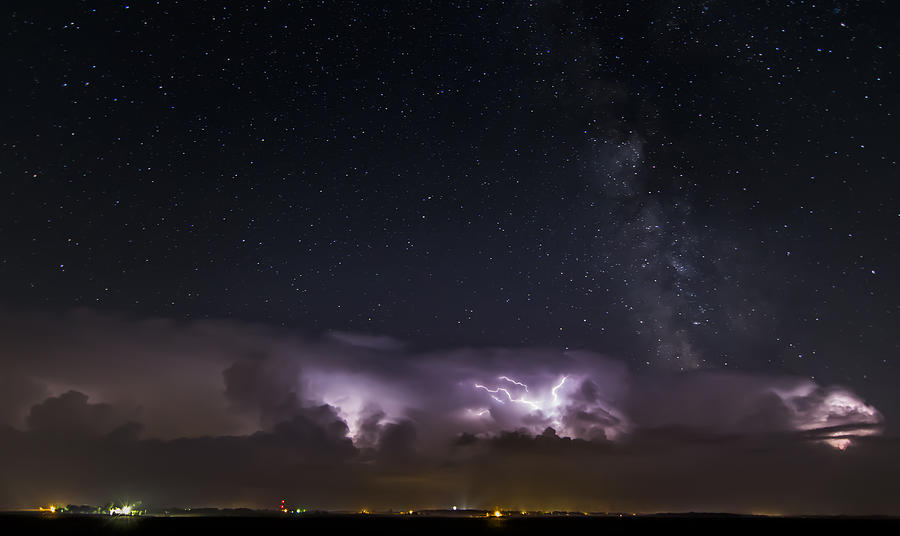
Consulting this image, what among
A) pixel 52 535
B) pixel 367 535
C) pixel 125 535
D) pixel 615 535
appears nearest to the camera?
pixel 52 535

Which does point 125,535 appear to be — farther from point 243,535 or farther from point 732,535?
point 732,535

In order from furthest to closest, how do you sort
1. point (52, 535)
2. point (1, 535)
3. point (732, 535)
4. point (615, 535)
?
point (732, 535) < point (615, 535) < point (52, 535) < point (1, 535)

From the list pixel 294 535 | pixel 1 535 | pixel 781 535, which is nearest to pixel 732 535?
pixel 781 535

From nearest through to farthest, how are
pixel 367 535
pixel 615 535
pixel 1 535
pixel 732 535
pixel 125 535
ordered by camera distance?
1. pixel 1 535
2. pixel 367 535
3. pixel 125 535
4. pixel 615 535
5. pixel 732 535

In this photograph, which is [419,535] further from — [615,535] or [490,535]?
[615,535]

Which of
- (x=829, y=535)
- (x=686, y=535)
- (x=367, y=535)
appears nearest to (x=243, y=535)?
(x=367, y=535)

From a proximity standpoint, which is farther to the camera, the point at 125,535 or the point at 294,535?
the point at 125,535

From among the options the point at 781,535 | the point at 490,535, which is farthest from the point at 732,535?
the point at 490,535

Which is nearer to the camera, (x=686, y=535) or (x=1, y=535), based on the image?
(x=1, y=535)
